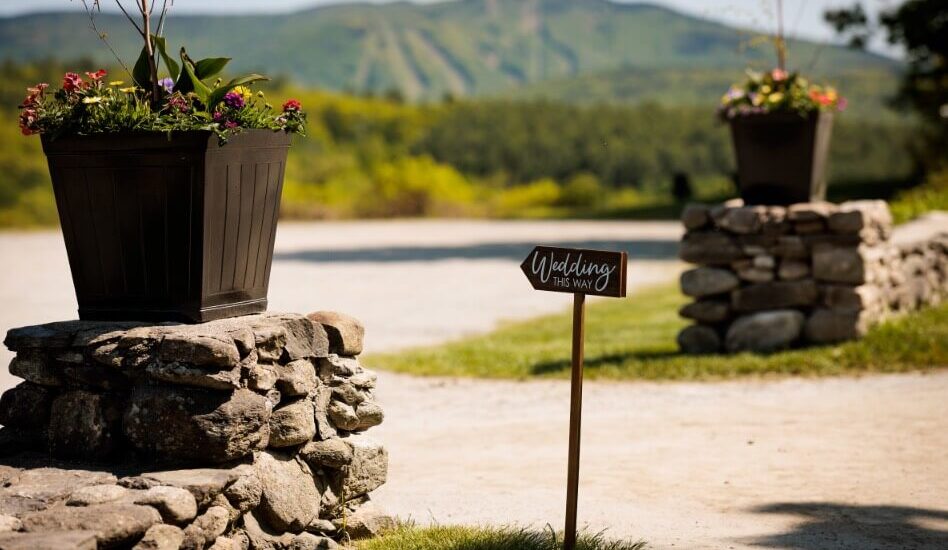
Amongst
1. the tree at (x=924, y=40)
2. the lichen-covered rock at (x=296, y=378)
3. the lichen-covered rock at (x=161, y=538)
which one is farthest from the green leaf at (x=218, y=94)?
the tree at (x=924, y=40)

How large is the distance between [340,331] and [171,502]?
1.16 m

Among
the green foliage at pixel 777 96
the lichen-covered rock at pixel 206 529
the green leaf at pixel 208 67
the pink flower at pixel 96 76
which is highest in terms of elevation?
the green foliage at pixel 777 96

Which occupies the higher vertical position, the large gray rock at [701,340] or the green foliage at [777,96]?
the green foliage at [777,96]

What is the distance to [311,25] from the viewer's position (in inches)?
3745

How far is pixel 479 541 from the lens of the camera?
4.63m

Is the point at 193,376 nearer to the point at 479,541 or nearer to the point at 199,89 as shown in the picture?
the point at 199,89

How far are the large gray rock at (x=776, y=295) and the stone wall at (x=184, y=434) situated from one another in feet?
18.9

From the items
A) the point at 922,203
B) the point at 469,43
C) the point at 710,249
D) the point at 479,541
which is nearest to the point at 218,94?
the point at 479,541

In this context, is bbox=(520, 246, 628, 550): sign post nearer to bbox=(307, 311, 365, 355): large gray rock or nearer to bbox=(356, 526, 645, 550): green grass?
bbox=(356, 526, 645, 550): green grass

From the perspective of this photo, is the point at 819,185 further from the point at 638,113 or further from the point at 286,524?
the point at 638,113

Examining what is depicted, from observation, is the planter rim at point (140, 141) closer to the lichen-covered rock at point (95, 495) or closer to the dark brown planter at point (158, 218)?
the dark brown planter at point (158, 218)

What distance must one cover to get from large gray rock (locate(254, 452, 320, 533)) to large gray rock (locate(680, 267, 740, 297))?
5.90 metres

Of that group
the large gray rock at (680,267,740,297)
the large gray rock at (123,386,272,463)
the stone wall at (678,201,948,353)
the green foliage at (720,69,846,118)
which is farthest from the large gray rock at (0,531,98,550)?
the green foliage at (720,69,846,118)

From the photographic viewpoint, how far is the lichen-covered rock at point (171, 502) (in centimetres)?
384
